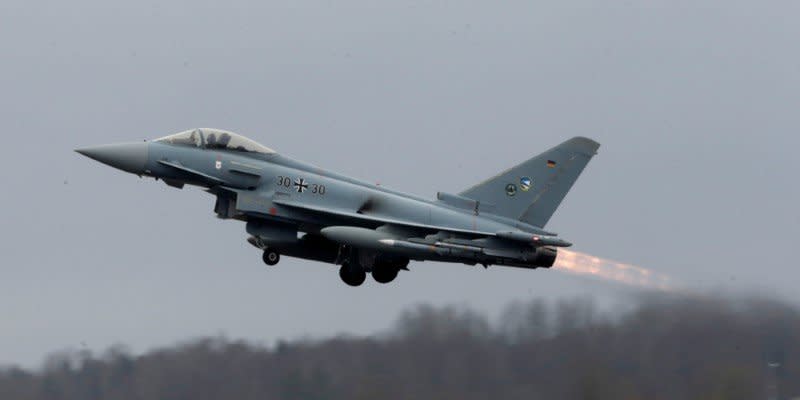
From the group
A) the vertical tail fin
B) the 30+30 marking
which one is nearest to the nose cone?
the 30+30 marking

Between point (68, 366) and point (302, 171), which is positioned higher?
point (302, 171)

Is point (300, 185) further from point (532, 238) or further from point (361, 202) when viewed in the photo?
point (532, 238)

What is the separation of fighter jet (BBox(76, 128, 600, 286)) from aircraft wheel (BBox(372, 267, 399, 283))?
1.28 ft

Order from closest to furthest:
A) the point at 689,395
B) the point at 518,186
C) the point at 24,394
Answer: the point at 689,395
the point at 518,186
the point at 24,394

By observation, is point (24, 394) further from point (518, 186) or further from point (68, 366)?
point (518, 186)

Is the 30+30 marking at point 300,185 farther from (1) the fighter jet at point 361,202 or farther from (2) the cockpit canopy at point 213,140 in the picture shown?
(2) the cockpit canopy at point 213,140

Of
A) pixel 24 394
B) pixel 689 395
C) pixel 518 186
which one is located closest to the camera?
pixel 689 395

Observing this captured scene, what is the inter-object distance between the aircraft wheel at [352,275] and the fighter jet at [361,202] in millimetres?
270

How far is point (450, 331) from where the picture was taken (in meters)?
32.2

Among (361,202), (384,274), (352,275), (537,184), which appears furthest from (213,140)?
(537,184)

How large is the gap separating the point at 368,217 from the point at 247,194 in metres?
2.34

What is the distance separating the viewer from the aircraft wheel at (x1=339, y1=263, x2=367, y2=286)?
33000mm

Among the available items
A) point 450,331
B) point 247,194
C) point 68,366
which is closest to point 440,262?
point 450,331

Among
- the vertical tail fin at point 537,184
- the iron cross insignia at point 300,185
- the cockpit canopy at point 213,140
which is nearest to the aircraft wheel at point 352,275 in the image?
the iron cross insignia at point 300,185
